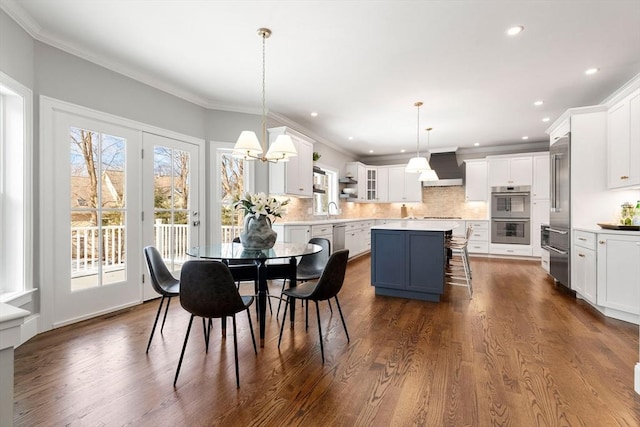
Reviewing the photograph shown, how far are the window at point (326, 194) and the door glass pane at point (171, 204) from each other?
2916 millimetres

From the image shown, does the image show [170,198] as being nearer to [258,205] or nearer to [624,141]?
[258,205]

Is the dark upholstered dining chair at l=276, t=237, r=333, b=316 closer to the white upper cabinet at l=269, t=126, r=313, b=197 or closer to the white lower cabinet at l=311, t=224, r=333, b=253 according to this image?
the white lower cabinet at l=311, t=224, r=333, b=253

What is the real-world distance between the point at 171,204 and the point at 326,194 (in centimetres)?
384

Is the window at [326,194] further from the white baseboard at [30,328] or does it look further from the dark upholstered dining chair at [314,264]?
the white baseboard at [30,328]

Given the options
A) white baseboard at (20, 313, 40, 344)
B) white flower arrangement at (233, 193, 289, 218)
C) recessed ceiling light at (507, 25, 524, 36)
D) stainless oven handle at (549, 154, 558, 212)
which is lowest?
white baseboard at (20, 313, 40, 344)

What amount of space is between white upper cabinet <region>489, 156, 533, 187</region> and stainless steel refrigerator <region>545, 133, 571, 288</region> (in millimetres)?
2156

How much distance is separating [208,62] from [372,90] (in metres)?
2.02

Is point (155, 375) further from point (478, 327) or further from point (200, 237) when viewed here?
point (478, 327)

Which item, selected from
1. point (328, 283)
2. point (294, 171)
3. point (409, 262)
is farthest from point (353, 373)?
point (294, 171)

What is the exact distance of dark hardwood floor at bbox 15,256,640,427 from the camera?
1.60 metres

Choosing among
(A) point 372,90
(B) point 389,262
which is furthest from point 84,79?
(B) point 389,262

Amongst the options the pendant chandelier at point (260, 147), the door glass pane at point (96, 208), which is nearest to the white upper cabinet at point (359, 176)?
the pendant chandelier at point (260, 147)

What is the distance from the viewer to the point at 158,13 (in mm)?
2363

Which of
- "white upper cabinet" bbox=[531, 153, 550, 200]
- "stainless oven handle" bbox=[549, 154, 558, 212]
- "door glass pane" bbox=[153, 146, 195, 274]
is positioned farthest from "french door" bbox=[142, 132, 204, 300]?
"white upper cabinet" bbox=[531, 153, 550, 200]
